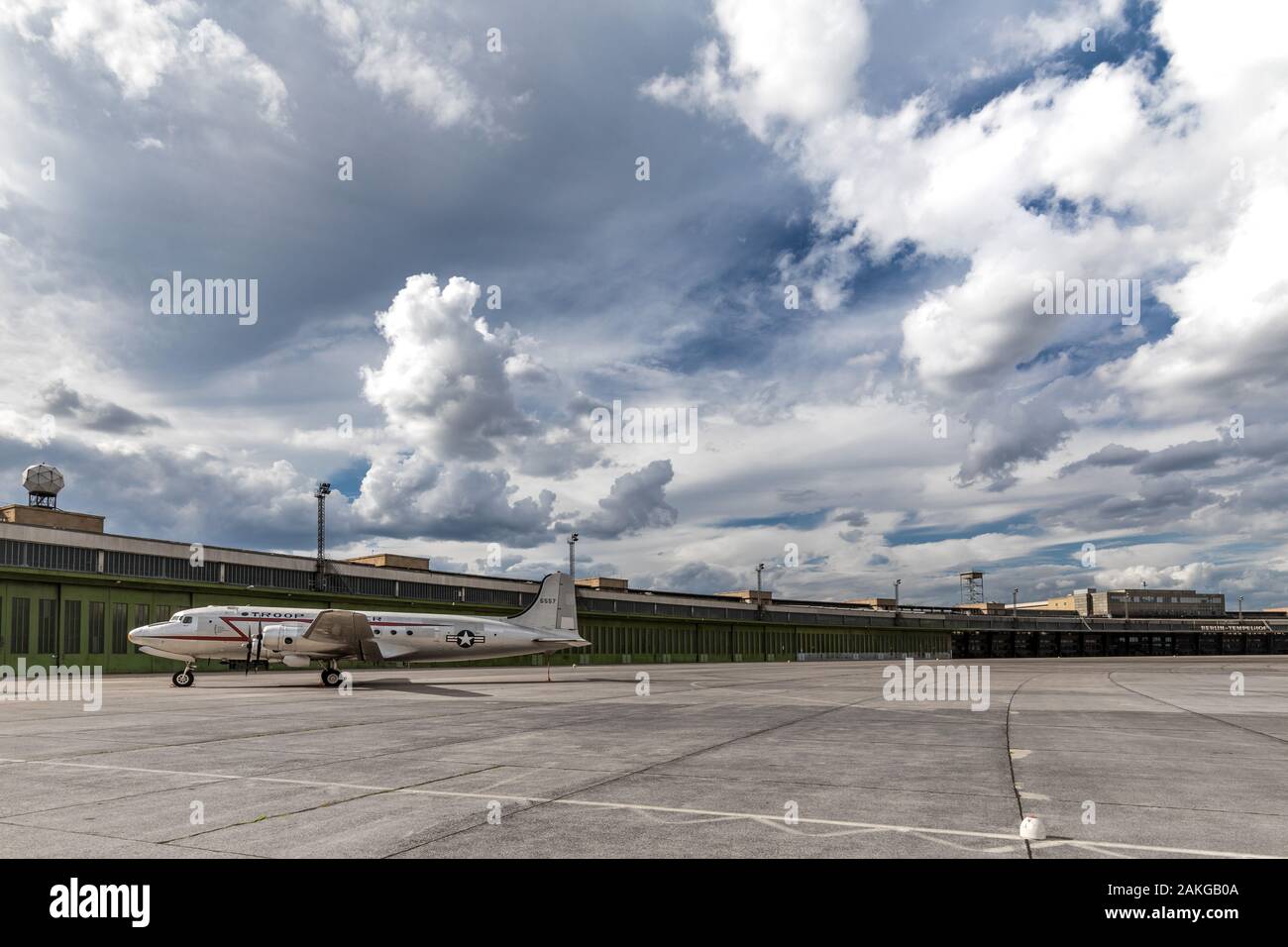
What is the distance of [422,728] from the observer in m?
18.7

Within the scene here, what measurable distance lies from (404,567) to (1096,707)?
6710cm

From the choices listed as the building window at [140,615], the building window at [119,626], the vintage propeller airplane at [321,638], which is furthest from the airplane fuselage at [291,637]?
the building window at [140,615]

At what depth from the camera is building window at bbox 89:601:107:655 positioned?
51.8 m

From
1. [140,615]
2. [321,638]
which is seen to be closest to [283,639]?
[321,638]

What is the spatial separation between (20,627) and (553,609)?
103 feet

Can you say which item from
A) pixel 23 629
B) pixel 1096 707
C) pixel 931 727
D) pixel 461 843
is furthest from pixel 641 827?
pixel 23 629

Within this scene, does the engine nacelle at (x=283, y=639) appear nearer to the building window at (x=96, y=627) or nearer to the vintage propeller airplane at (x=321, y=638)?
the vintage propeller airplane at (x=321, y=638)

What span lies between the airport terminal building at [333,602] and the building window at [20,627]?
0.21 feet

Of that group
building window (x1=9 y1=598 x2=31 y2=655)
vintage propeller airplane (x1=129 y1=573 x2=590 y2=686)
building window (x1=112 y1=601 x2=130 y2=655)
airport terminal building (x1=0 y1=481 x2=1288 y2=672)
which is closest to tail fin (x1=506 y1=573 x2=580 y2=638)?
vintage propeller airplane (x1=129 y1=573 x2=590 y2=686)

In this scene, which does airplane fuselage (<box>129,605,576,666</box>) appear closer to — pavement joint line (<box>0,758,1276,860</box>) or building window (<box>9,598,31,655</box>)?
building window (<box>9,598,31,655</box>)
